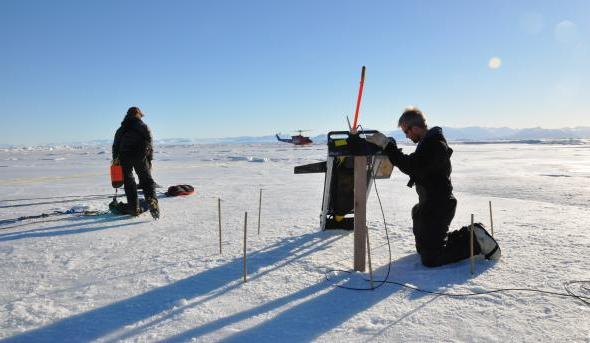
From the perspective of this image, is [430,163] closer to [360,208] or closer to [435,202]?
[435,202]

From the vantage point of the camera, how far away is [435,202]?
12.0 ft

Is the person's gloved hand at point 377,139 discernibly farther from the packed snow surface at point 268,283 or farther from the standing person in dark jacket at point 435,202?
the packed snow surface at point 268,283

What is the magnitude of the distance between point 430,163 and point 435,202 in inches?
15.9

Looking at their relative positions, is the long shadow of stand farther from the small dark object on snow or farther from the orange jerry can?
the small dark object on snow

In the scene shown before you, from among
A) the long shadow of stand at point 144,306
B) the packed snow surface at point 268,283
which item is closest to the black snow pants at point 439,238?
the packed snow surface at point 268,283

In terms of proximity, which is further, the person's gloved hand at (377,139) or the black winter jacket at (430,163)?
the black winter jacket at (430,163)

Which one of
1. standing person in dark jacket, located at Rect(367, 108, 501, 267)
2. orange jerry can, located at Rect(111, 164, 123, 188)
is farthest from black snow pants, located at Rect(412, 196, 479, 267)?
orange jerry can, located at Rect(111, 164, 123, 188)

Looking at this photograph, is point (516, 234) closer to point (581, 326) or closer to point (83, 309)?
point (581, 326)

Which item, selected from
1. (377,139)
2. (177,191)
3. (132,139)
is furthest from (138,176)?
(377,139)

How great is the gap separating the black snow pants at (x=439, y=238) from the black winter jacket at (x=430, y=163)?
0.08 m

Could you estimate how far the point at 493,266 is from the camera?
363cm

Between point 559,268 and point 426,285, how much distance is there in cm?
134

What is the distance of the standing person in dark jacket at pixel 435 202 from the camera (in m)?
3.50

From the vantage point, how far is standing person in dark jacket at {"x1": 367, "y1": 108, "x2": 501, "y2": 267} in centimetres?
350
